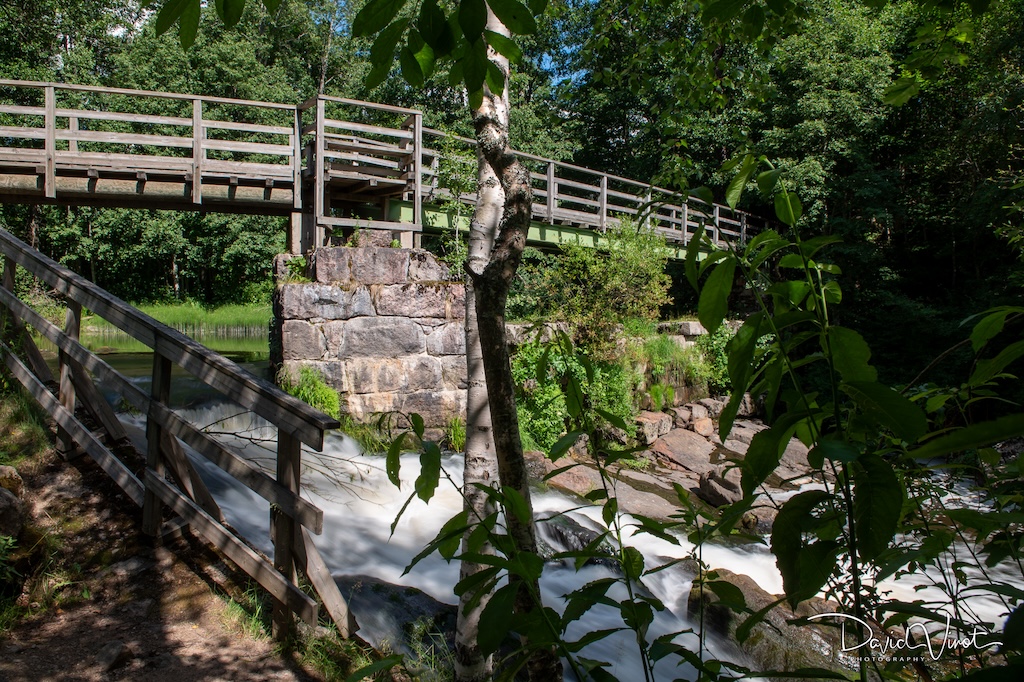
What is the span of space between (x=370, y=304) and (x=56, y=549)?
5.41 m

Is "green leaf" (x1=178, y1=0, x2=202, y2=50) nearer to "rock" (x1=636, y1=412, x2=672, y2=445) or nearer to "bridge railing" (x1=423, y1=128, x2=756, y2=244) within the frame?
"bridge railing" (x1=423, y1=128, x2=756, y2=244)

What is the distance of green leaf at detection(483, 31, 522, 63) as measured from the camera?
3.76 ft

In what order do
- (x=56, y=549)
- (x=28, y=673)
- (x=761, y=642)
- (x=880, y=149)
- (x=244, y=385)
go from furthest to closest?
1. (x=880, y=149)
2. (x=761, y=642)
3. (x=56, y=549)
4. (x=244, y=385)
5. (x=28, y=673)

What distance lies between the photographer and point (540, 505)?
7082 millimetres

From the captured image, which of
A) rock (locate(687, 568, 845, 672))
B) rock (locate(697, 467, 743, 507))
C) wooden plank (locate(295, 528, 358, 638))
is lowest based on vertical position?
rock (locate(687, 568, 845, 672))

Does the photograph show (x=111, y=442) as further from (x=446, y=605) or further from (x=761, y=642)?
(x=761, y=642)

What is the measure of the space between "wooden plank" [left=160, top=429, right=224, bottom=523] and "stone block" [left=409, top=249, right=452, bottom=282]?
539cm

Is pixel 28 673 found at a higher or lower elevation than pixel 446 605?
higher

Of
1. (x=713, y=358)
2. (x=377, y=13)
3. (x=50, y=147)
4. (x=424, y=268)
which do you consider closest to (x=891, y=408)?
(x=377, y=13)

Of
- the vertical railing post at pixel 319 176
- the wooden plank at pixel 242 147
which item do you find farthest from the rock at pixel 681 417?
the wooden plank at pixel 242 147

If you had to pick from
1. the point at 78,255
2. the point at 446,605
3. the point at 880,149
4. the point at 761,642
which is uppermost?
the point at 880,149

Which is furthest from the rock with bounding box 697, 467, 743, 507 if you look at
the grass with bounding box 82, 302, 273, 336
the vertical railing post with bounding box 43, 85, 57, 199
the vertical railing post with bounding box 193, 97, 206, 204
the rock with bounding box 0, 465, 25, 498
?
the grass with bounding box 82, 302, 273, 336

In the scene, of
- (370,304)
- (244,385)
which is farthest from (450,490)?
(244,385)

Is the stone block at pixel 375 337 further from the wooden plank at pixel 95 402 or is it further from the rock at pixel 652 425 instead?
the wooden plank at pixel 95 402
